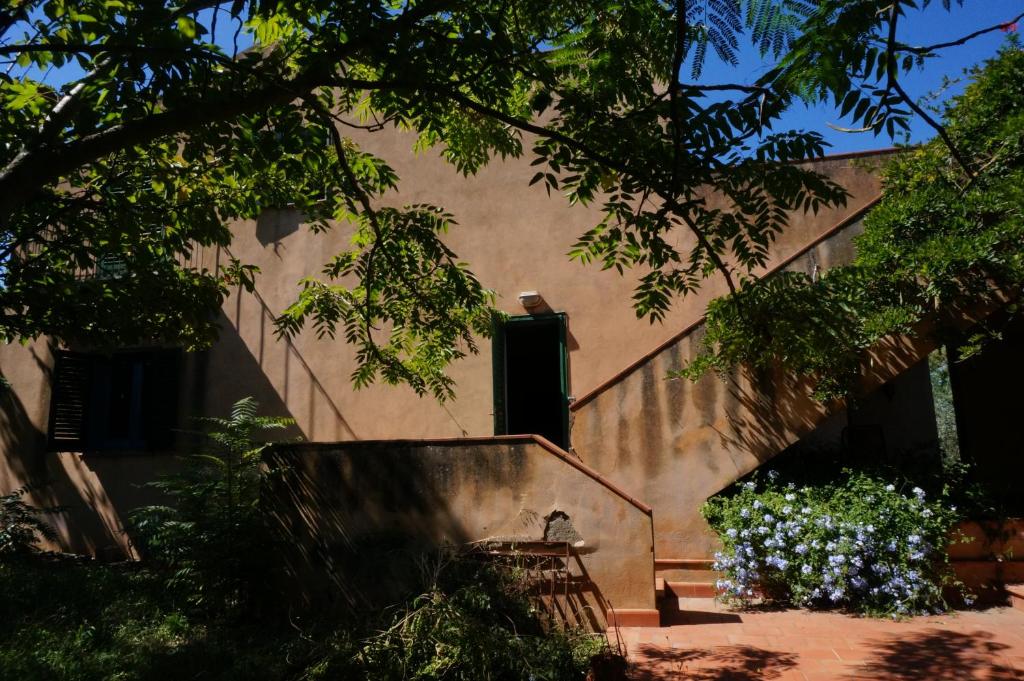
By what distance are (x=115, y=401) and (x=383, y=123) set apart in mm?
8397

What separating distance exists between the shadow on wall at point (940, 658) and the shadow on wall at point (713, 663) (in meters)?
0.62

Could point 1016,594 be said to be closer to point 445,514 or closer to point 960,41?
point 445,514

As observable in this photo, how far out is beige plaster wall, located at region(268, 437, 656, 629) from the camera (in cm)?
597

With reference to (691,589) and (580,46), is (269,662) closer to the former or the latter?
(691,589)

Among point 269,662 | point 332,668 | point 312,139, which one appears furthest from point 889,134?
point 269,662

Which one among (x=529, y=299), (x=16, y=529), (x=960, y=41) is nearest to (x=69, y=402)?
(x=16, y=529)

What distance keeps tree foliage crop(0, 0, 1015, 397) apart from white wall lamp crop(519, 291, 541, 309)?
6.54ft

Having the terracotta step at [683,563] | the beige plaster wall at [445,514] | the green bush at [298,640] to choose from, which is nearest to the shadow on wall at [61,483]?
the green bush at [298,640]

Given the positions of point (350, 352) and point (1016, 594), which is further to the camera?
point (350, 352)

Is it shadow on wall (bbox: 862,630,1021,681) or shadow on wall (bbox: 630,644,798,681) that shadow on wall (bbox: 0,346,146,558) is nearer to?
shadow on wall (bbox: 630,644,798,681)

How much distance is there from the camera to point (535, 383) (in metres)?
11.9

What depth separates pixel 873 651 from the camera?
532 cm

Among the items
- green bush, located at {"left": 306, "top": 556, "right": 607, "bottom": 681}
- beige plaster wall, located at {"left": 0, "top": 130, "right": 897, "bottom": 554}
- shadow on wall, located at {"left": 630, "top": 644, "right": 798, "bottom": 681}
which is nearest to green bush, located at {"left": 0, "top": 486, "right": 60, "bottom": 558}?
beige plaster wall, located at {"left": 0, "top": 130, "right": 897, "bottom": 554}

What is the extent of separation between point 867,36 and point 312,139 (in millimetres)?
3303
